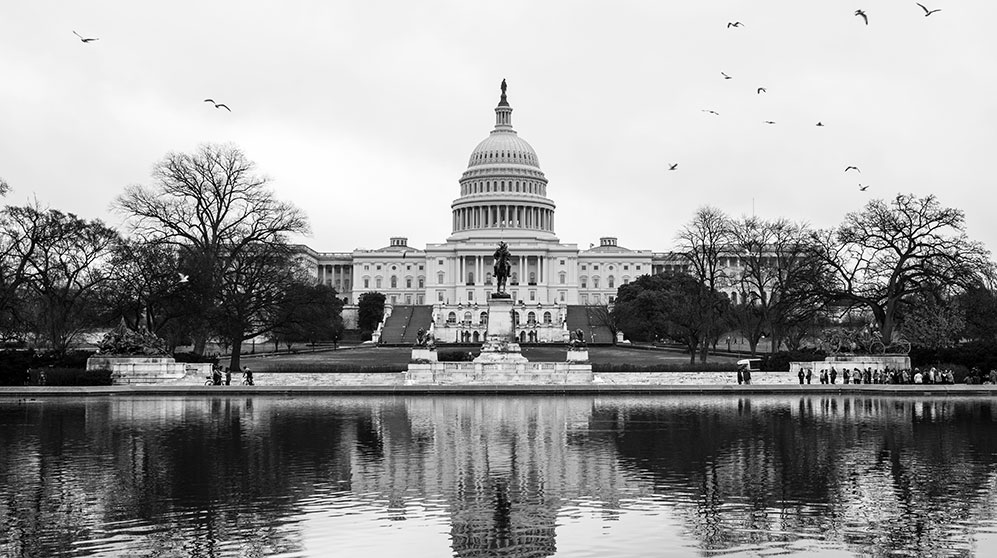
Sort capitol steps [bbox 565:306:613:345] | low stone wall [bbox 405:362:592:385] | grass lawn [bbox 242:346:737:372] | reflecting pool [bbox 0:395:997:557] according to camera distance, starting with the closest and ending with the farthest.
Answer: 1. reflecting pool [bbox 0:395:997:557]
2. low stone wall [bbox 405:362:592:385]
3. grass lawn [bbox 242:346:737:372]
4. capitol steps [bbox 565:306:613:345]

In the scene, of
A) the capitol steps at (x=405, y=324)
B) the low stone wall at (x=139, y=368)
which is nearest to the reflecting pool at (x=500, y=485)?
the low stone wall at (x=139, y=368)

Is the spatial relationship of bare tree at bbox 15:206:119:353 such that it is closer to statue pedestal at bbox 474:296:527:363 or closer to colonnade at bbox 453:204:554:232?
statue pedestal at bbox 474:296:527:363

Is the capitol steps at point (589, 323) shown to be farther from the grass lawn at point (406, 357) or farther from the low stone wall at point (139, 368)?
the low stone wall at point (139, 368)

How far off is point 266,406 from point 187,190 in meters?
29.8

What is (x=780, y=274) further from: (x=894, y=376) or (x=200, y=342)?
(x=200, y=342)

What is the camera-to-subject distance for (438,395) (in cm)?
4256

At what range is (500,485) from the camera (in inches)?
737

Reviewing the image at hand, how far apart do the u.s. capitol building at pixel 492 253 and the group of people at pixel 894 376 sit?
11077 cm

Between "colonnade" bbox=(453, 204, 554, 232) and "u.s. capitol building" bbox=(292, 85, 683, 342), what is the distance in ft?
0.49

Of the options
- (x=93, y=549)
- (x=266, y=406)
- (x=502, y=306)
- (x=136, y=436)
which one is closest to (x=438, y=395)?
(x=266, y=406)

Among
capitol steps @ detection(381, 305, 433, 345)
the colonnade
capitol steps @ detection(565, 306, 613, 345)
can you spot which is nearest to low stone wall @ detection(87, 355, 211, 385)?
capitol steps @ detection(381, 305, 433, 345)

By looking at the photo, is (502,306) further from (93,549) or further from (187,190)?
(93,549)

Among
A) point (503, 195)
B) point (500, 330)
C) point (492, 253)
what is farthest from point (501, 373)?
point (503, 195)

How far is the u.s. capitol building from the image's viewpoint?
164 metres
